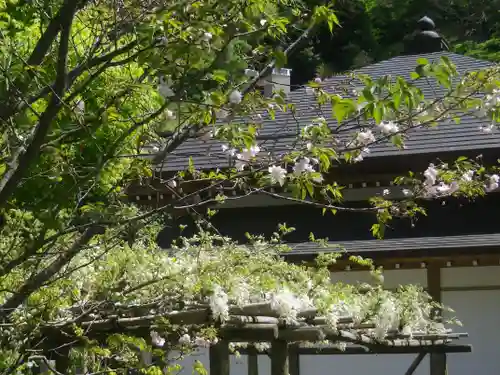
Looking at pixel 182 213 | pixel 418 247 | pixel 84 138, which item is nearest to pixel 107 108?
pixel 84 138

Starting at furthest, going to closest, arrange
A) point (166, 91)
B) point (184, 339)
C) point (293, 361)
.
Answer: point (293, 361)
point (184, 339)
point (166, 91)

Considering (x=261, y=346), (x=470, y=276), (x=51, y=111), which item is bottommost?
(x=261, y=346)

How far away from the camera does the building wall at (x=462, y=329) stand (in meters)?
11.2

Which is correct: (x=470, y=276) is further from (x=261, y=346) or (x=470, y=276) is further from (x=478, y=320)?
(x=261, y=346)

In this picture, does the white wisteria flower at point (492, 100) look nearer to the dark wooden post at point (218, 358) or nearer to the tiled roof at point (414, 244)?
the dark wooden post at point (218, 358)

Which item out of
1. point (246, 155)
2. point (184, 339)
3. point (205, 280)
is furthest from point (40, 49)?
point (184, 339)

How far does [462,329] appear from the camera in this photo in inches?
443

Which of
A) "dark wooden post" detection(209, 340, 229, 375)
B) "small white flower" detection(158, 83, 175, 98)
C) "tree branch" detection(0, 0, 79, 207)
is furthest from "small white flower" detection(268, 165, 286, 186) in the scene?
"dark wooden post" detection(209, 340, 229, 375)

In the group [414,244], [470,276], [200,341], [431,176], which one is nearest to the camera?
[431,176]

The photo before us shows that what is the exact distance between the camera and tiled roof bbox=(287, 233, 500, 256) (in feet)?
36.5

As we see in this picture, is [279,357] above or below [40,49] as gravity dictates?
below

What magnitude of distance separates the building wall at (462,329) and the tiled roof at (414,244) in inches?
15.3

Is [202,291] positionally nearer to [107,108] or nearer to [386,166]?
[107,108]

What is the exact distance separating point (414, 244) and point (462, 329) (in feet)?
4.20
